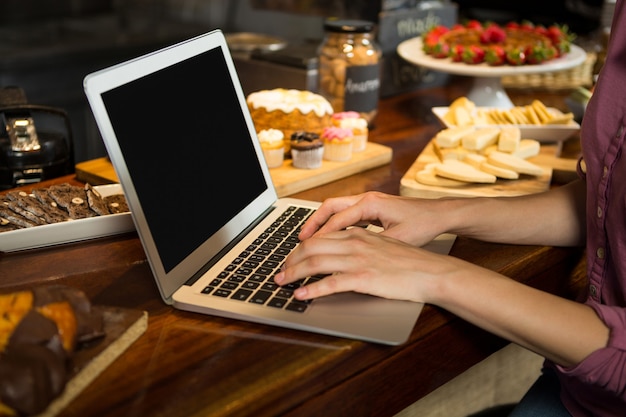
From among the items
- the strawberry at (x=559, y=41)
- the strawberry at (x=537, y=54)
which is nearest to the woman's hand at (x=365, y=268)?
the strawberry at (x=537, y=54)

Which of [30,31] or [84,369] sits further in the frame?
[30,31]

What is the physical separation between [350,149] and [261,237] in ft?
1.62

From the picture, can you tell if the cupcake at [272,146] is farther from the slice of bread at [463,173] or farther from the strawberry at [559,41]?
the strawberry at [559,41]

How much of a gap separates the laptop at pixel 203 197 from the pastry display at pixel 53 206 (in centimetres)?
21

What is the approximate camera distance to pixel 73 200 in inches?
48.1

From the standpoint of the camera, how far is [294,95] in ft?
5.56

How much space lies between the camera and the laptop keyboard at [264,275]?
38.3 inches

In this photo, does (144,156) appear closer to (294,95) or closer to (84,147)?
(294,95)

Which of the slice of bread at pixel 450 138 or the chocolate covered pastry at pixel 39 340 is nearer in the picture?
the chocolate covered pastry at pixel 39 340

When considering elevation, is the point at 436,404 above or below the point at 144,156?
below

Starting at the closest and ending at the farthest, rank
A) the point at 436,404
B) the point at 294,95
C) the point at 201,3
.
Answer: the point at 436,404, the point at 294,95, the point at 201,3

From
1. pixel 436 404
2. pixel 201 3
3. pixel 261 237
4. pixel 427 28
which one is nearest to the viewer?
pixel 261 237

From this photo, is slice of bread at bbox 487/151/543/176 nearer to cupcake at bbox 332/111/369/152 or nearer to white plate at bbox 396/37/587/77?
cupcake at bbox 332/111/369/152

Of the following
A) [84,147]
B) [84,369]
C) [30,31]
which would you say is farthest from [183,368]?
[30,31]
